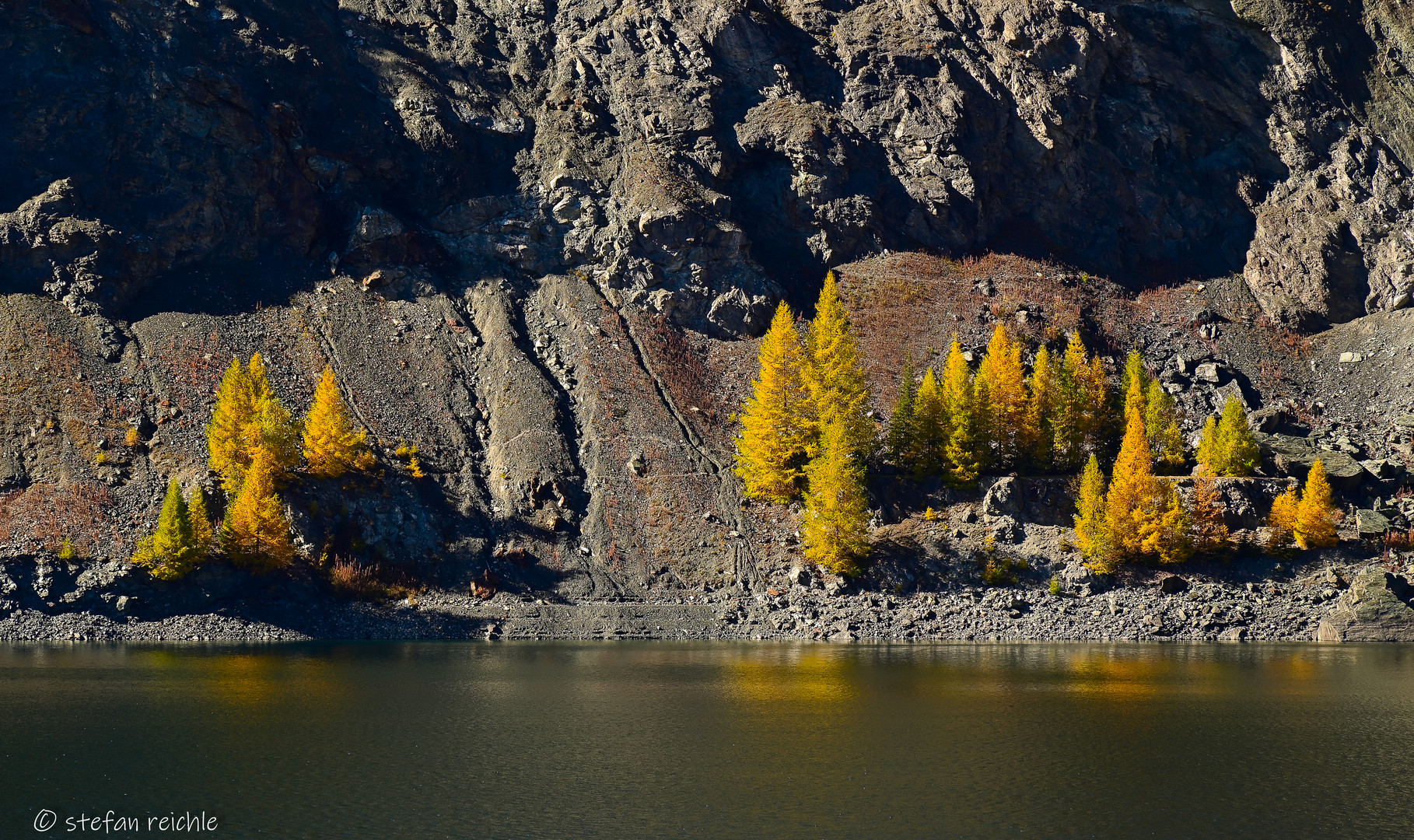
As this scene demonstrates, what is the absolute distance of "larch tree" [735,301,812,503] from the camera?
70.9 meters

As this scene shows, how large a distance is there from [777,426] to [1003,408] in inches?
593

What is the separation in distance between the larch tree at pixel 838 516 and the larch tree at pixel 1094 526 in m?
12.7

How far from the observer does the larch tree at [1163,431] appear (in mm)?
72250

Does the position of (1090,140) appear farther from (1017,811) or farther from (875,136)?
(1017,811)

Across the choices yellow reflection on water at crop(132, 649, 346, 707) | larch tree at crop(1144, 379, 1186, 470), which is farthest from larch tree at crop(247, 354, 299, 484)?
larch tree at crop(1144, 379, 1186, 470)

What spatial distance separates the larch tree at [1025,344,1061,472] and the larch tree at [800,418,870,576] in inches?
524

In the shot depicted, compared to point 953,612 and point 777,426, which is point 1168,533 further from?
point 777,426

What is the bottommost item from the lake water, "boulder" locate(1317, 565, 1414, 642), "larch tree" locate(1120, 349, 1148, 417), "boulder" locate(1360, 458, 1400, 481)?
the lake water

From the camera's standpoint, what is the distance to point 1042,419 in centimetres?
A: 7262

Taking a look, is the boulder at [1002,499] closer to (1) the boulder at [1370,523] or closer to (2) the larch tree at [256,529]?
(1) the boulder at [1370,523]

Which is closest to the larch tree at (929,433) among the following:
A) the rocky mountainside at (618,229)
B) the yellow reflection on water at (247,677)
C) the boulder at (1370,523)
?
the rocky mountainside at (618,229)

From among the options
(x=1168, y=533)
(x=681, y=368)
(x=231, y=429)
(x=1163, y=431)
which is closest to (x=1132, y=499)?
(x=1168, y=533)

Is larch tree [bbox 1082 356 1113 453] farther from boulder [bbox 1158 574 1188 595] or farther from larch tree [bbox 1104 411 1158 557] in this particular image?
boulder [bbox 1158 574 1188 595]

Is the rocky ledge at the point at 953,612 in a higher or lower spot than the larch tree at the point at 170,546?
lower
